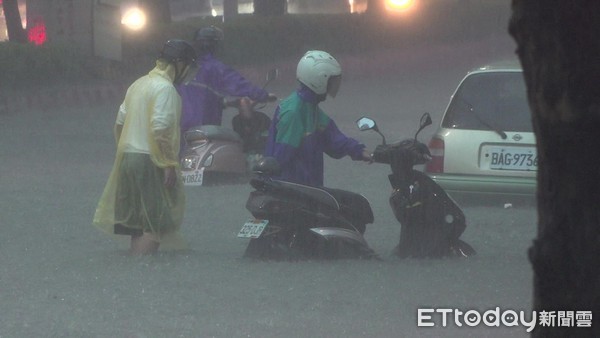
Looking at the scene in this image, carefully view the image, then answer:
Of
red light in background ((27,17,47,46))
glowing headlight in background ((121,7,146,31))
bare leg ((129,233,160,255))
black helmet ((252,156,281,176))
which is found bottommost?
bare leg ((129,233,160,255))

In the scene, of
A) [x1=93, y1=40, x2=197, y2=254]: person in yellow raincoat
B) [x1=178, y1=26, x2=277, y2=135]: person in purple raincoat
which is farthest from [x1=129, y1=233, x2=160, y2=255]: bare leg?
[x1=178, y1=26, x2=277, y2=135]: person in purple raincoat

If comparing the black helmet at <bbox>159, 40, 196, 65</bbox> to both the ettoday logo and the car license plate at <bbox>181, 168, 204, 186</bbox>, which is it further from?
the car license plate at <bbox>181, 168, 204, 186</bbox>

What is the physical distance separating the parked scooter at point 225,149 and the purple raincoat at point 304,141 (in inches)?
163

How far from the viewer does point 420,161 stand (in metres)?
8.91

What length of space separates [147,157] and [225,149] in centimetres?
478

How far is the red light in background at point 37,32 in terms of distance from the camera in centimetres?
2562

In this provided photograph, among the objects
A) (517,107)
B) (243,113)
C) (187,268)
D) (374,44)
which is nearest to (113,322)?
(187,268)

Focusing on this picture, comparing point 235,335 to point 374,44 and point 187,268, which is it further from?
point 374,44

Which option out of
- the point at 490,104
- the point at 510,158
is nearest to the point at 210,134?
Result: the point at 490,104

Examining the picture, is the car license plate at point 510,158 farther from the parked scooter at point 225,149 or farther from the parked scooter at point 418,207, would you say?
the parked scooter at point 225,149

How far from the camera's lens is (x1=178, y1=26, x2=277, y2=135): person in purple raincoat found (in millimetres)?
13773

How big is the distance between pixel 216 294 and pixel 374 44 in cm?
2549

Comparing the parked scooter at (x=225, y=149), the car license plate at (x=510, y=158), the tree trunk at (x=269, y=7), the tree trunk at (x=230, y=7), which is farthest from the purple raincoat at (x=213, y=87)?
the tree trunk at (x=230, y=7)

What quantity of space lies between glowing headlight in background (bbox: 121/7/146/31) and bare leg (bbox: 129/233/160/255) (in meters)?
17.7
